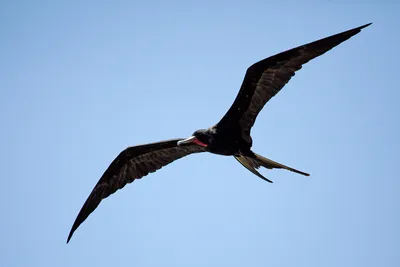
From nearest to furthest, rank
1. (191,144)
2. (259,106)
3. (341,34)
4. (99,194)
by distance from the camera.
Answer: (341,34) → (259,106) → (191,144) → (99,194)

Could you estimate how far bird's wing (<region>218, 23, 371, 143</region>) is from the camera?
6.49 m

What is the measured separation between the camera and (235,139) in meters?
7.46

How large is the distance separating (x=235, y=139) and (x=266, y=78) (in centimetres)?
100

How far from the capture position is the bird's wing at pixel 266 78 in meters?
6.49

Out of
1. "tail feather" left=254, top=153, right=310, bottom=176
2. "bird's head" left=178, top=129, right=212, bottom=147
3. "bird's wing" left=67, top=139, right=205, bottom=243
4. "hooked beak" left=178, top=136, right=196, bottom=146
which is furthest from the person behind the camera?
"bird's wing" left=67, top=139, right=205, bottom=243

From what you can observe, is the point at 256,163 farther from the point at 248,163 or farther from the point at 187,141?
the point at 187,141

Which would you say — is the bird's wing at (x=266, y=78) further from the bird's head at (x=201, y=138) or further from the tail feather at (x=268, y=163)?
the tail feather at (x=268, y=163)

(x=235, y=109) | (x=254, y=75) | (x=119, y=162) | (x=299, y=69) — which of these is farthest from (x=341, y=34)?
(x=119, y=162)

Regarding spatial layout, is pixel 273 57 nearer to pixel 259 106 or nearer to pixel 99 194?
pixel 259 106

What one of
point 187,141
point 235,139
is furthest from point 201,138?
point 235,139

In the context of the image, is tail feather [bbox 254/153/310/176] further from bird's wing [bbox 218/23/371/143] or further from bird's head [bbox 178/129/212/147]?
bird's head [bbox 178/129/212/147]

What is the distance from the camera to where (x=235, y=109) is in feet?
24.2

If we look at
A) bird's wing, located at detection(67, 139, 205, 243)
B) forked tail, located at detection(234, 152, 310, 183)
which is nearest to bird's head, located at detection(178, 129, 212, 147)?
forked tail, located at detection(234, 152, 310, 183)

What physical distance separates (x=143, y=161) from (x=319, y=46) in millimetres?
3673
